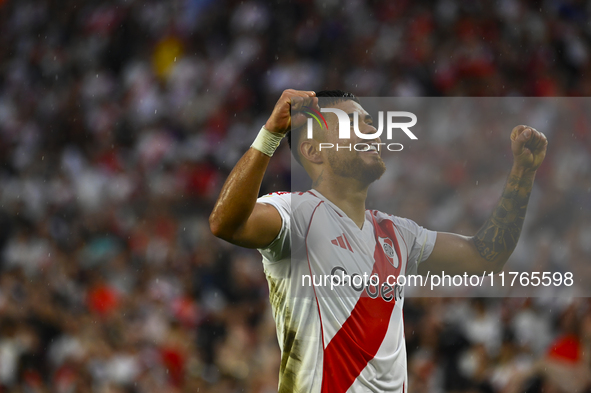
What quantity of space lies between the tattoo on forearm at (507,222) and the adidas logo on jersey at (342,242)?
2.27ft

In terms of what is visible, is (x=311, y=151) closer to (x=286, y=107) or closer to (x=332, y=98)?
(x=332, y=98)

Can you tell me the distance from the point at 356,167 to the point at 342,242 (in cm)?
34

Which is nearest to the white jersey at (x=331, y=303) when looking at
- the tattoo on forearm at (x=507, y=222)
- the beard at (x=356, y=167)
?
the beard at (x=356, y=167)

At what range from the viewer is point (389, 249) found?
2641mm

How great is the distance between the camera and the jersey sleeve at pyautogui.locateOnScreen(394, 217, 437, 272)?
2750 millimetres

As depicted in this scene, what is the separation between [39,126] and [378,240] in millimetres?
6505

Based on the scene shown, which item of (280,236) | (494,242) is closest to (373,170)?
(280,236)

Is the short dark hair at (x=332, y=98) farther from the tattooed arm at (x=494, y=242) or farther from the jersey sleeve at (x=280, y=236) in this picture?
the tattooed arm at (x=494, y=242)

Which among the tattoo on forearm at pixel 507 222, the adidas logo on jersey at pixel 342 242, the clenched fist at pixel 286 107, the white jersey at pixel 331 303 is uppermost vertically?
the clenched fist at pixel 286 107

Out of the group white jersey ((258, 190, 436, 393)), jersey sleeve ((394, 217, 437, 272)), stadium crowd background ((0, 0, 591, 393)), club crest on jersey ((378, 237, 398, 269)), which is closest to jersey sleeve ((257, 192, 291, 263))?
white jersey ((258, 190, 436, 393))

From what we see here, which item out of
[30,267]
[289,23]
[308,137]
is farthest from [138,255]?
[308,137]

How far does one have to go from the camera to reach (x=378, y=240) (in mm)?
2633

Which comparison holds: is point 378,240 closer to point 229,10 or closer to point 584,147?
point 584,147

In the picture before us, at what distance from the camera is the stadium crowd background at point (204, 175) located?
12.9 feet
